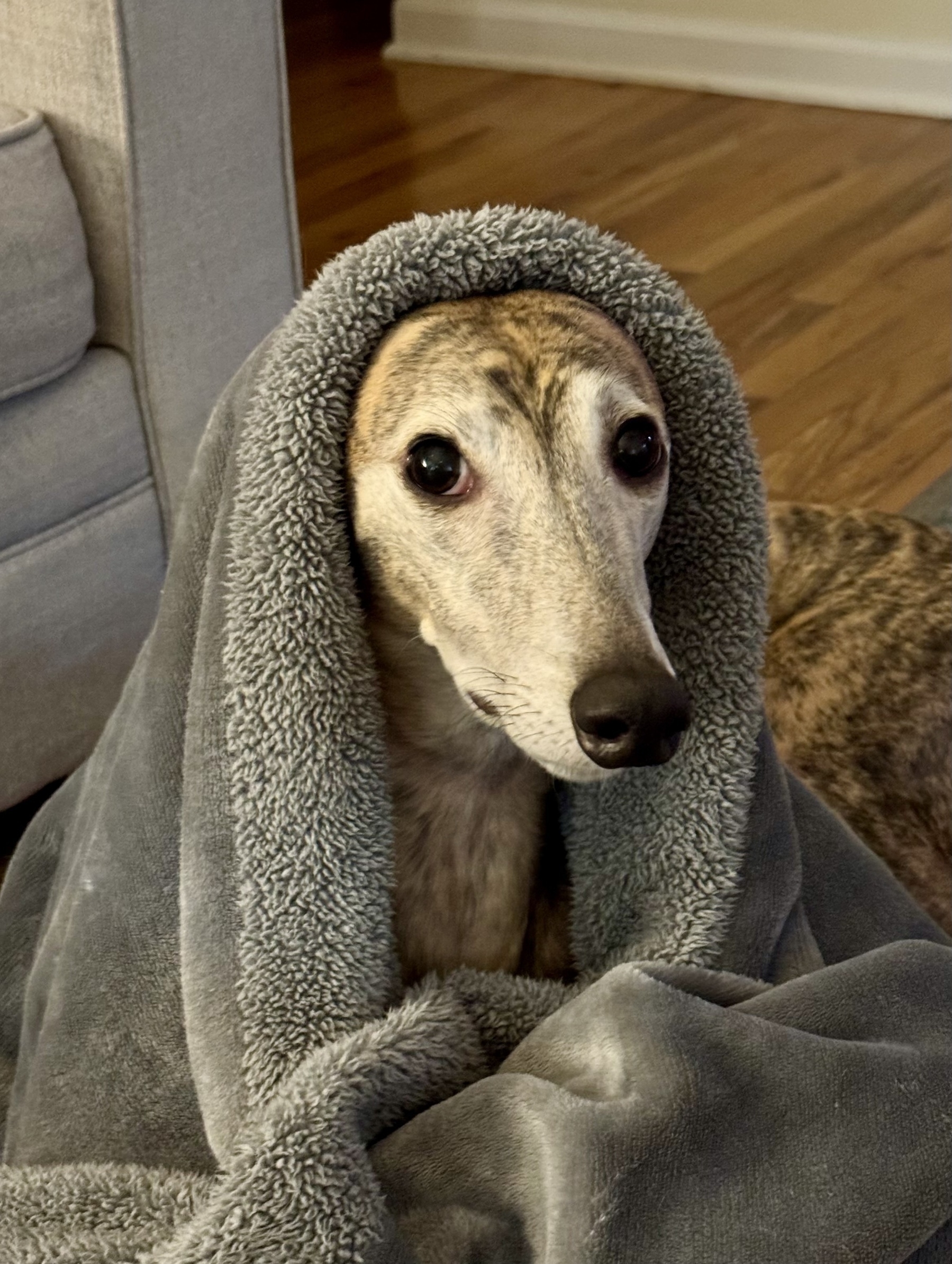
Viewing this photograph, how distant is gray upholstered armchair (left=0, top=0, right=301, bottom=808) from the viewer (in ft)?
5.65

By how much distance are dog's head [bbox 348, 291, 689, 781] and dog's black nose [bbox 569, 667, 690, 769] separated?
25 mm

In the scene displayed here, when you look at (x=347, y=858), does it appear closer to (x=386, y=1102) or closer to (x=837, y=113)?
(x=386, y=1102)

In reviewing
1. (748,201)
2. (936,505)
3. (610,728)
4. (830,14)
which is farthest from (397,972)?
(830,14)

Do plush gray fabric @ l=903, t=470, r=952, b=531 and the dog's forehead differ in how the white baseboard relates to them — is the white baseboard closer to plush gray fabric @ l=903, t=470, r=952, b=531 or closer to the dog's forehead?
plush gray fabric @ l=903, t=470, r=952, b=531

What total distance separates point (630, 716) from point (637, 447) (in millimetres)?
233

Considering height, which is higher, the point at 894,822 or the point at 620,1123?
the point at 620,1123

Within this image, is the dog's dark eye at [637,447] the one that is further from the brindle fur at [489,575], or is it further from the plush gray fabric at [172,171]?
the plush gray fabric at [172,171]

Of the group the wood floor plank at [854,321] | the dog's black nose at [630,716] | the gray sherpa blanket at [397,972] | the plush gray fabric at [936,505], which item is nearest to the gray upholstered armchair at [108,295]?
the gray sherpa blanket at [397,972]

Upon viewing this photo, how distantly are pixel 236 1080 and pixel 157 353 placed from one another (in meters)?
1.10

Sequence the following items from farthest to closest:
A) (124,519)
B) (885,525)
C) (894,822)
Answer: (124,519)
(885,525)
(894,822)

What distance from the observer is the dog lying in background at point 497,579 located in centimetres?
95

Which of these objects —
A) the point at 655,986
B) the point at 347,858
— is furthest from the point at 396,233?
the point at 655,986

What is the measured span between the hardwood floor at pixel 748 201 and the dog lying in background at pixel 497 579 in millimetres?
1628

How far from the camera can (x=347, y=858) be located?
105 centimetres
